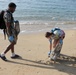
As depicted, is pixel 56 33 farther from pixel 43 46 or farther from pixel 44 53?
pixel 43 46

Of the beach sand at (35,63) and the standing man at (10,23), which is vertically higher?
the standing man at (10,23)

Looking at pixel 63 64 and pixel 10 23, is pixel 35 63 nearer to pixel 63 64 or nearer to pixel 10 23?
pixel 63 64

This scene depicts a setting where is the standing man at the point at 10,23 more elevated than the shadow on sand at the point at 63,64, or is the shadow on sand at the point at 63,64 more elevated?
the standing man at the point at 10,23

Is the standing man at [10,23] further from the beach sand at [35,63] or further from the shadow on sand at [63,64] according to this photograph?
the shadow on sand at [63,64]

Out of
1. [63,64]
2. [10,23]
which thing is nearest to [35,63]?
[63,64]

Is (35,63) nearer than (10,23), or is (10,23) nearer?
(10,23)

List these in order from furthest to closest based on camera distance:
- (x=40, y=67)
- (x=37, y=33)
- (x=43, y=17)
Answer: (x=43, y=17)
(x=37, y=33)
(x=40, y=67)

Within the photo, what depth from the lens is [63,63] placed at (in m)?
7.02

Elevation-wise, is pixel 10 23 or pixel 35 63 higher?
pixel 10 23

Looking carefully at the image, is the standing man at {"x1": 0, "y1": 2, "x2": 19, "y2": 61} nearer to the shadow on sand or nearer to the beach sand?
the beach sand

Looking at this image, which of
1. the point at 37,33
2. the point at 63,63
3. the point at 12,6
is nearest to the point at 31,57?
the point at 63,63

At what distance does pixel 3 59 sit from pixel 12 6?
147 centimetres

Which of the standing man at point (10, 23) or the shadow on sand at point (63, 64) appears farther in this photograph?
the standing man at point (10, 23)

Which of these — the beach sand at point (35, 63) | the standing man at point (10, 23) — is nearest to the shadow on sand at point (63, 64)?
the beach sand at point (35, 63)
